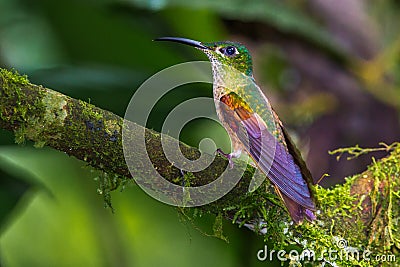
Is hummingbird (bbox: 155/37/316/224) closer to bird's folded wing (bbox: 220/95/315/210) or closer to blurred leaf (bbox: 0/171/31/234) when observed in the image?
bird's folded wing (bbox: 220/95/315/210)

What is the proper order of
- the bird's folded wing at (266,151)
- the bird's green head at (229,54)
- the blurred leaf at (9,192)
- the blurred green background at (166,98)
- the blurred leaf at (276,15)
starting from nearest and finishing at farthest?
the bird's folded wing at (266,151) → the bird's green head at (229,54) → the blurred leaf at (9,192) → the blurred green background at (166,98) → the blurred leaf at (276,15)

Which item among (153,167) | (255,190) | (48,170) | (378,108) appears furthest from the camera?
(378,108)

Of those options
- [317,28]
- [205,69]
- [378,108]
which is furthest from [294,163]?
[378,108]

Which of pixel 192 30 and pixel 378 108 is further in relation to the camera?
pixel 378 108

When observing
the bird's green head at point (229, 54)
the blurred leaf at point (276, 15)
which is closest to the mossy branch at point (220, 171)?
the bird's green head at point (229, 54)

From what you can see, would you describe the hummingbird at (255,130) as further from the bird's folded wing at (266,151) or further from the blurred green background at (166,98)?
the blurred green background at (166,98)

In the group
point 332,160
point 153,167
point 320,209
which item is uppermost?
point 332,160

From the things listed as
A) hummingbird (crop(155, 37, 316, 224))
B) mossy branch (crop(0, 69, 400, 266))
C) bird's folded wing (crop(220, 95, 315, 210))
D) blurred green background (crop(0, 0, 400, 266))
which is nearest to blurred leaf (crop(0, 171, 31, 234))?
blurred green background (crop(0, 0, 400, 266))

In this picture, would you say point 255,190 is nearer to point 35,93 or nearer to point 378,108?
point 35,93
